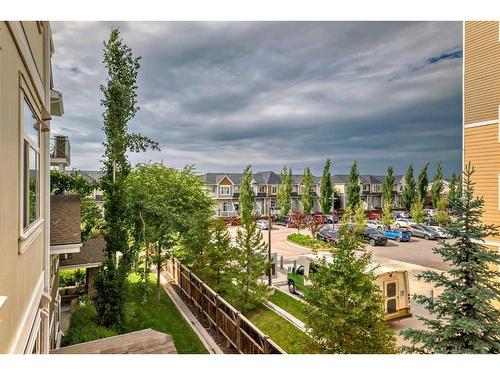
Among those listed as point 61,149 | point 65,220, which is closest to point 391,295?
point 65,220

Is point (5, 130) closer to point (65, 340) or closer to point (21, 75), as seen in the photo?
point (21, 75)

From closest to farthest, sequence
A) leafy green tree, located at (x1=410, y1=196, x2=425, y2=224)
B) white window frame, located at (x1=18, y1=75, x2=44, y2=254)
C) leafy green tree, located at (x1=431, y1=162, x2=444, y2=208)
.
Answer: white window frame, located at (x1=18, y1=75, x2=44, y2=254), leafy green tree, located at (x1=410, y1=196, x2=425, y2=224), leafy green tree, located at (x1=431, y1=162, x2=444, y2=208)

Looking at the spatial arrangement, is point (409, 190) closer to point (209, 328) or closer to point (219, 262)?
point (219, 262)

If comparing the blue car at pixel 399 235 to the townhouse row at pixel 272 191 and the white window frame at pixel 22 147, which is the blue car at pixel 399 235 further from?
the white window frame at pixel 22 147

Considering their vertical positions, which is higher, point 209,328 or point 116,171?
point 116,171

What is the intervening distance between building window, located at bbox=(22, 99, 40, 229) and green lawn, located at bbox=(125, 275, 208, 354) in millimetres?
3121

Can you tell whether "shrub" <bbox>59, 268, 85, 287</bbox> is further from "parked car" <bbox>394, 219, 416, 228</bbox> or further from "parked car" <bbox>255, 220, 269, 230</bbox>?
"parked car" <bbox>394, 219, 416, 228</bbox>

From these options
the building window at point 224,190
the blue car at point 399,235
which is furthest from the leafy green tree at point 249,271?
the building window at point 224,190

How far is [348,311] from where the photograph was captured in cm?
338

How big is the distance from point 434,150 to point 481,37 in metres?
1.92

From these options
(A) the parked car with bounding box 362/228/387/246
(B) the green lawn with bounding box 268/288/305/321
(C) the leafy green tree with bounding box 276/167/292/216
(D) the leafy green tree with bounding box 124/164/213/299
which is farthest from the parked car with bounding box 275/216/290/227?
(B) the green lawn with bounding box 268/288/305/321

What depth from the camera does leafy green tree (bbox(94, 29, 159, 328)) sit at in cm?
491

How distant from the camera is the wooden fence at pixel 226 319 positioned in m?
4.05

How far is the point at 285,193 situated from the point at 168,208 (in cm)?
1583
